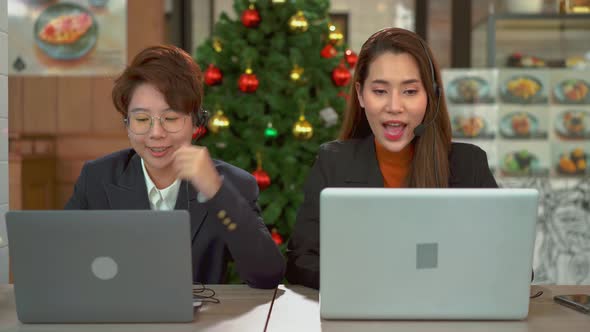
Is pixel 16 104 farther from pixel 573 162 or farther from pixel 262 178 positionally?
pixel 573 162

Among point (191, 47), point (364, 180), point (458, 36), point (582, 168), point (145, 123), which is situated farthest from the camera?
point (191, 47)

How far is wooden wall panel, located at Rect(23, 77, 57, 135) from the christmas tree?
168cm

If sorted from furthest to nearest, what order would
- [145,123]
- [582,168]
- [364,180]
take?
[582,168]
[364,180]
[145,123]

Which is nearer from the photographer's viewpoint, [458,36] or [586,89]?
[586,89]

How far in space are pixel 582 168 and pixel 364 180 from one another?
2.36m

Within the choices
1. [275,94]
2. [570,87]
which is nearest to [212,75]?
[275,94]

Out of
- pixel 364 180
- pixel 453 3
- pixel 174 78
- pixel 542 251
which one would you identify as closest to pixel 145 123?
pixel 174 78

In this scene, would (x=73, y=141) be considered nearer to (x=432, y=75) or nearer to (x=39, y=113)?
(x=39, y=113)

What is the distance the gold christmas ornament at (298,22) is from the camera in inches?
126

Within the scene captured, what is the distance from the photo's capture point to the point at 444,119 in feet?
6.10

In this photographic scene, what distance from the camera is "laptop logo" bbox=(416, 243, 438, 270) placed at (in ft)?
4.10

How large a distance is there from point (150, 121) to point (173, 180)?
0.21m

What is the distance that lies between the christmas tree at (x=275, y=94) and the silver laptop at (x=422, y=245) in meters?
1.86

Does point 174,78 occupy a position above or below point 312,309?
above
